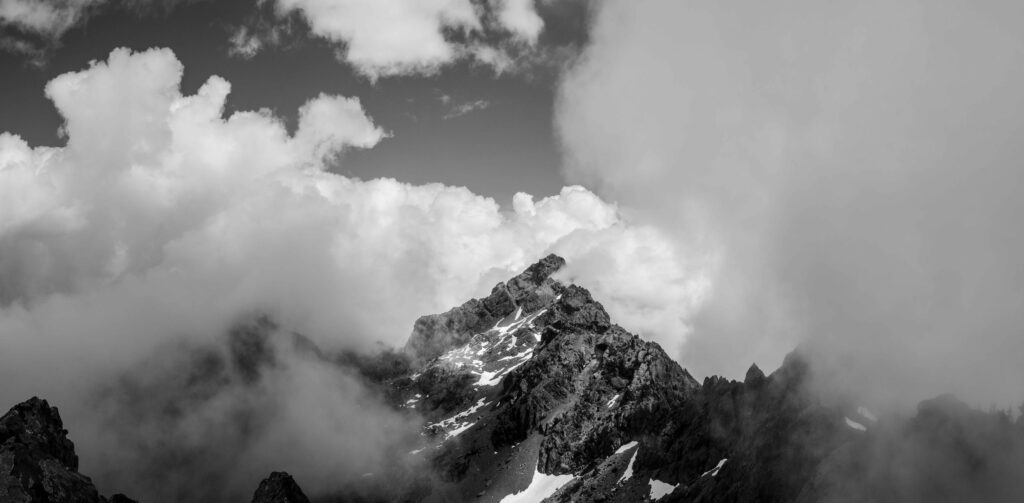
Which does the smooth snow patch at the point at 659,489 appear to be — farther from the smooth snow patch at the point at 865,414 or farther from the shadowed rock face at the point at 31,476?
the shadowed rock face at the point at 31,476

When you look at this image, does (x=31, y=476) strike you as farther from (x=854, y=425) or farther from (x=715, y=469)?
(x=854, y=425)

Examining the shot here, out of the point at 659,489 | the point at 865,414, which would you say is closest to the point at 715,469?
the point at 659,489

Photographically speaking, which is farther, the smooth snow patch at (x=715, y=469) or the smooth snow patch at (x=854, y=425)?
the smooth snow patch at (x=715, y=469)

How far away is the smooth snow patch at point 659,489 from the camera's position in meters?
187

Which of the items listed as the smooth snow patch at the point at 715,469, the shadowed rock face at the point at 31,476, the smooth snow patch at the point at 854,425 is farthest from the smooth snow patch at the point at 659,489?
the shadowed rock face at the point at 31,476

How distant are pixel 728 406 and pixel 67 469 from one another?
702ft

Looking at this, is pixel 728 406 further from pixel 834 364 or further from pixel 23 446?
pixel 23 446

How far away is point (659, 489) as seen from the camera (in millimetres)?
192000

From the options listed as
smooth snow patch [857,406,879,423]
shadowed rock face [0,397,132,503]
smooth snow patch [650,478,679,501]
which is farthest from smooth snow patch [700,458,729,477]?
shadowed rock face [0,397,132,503]

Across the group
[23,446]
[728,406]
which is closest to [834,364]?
[728,406]

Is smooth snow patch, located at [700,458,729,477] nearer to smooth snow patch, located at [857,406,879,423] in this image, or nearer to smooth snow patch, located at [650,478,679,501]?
smooth snow patch, located at [650,478,679,501]

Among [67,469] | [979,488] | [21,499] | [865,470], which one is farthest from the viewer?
[67,469]

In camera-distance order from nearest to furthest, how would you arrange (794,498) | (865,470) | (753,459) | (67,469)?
(865,470) < (794,498) < (753,459) < (67,469)

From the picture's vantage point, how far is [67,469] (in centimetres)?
19950
